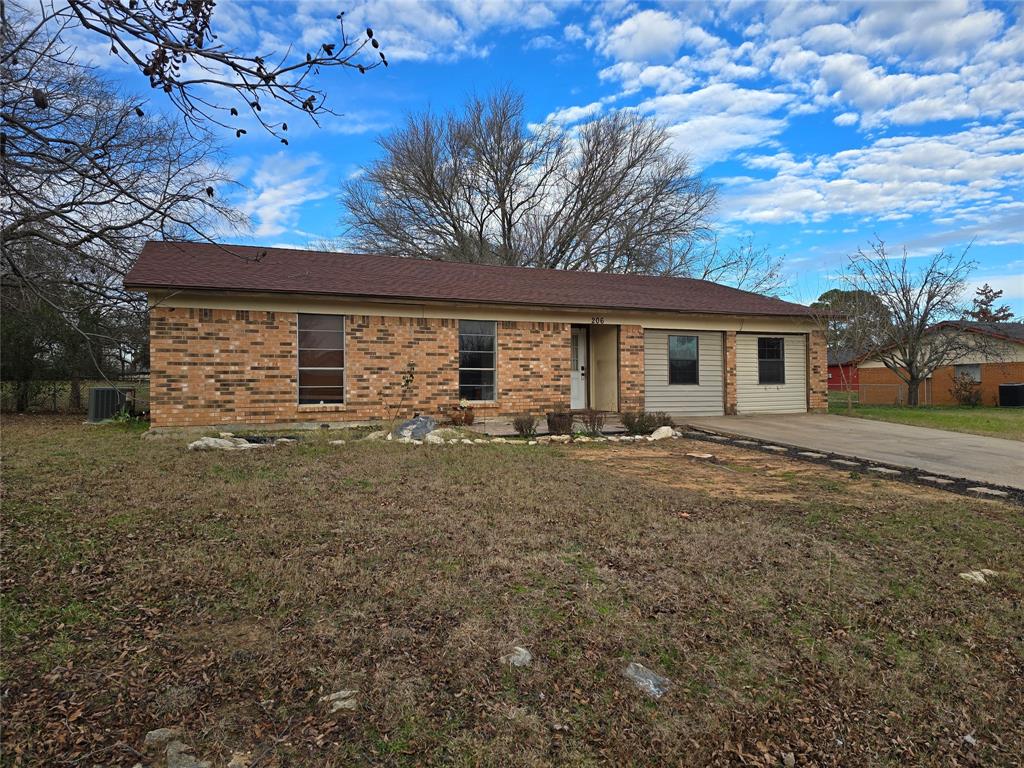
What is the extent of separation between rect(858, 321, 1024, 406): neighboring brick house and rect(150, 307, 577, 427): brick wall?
16.1 meters

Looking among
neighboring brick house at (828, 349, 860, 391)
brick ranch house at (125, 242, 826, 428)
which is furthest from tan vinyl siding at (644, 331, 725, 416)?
neighboring brick house at (828, 349, 860, 391)

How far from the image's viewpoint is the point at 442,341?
1338cm

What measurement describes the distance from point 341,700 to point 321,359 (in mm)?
10630

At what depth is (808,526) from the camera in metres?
5.31

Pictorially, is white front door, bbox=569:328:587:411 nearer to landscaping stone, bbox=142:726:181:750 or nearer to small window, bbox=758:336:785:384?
small window, bbox=758:336:785:384

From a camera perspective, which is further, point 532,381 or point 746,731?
point 532,381

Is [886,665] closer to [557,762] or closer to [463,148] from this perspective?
[557,762]

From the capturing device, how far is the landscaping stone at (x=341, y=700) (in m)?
2.53

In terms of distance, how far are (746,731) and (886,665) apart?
998 millimetres

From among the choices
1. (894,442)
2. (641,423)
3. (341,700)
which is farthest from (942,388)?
(341,700)

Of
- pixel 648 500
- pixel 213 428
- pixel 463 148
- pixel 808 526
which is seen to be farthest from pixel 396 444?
pixel 463 148

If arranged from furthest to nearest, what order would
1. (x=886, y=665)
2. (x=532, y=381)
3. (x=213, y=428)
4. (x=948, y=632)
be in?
(x=532, y=381), (x=213, y=428), (x=948, y=632), (x=886, y=665)

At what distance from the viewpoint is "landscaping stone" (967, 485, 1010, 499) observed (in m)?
6.77

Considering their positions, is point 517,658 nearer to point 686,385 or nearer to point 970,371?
point 686,385
